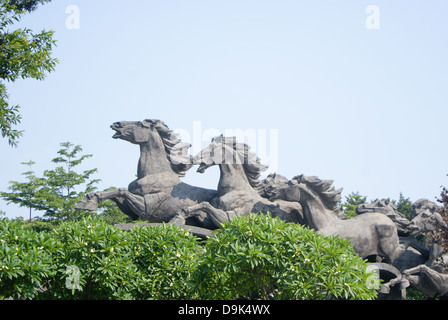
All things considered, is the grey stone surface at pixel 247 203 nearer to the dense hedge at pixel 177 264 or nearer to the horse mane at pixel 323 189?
the horse mane at pixel 323 189

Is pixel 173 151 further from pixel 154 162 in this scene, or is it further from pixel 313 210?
pixel 313 210

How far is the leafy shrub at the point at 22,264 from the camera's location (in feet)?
26.2

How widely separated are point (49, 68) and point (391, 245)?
28.8 ft

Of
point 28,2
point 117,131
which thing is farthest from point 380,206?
point 28,2

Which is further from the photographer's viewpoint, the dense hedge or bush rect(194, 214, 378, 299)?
the dense hedge

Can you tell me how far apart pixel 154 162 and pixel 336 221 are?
14.0ft

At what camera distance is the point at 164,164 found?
13.3 meters

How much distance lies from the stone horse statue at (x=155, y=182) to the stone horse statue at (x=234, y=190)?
412 mm

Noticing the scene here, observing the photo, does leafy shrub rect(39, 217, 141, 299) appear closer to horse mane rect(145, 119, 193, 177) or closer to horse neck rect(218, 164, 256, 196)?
horse neck rect(218, 164, 256, 196)

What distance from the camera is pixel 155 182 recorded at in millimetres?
12906

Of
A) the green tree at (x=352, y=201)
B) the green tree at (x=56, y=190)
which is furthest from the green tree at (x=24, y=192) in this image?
the green tree at (x=352, y=201)

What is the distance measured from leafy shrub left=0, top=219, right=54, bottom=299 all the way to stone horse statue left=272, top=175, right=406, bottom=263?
17.5 feet

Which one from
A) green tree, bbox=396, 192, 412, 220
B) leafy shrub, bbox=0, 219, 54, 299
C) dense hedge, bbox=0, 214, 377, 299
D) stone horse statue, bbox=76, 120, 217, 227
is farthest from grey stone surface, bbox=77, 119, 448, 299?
green tree, bbox=396, 192, 412, 220

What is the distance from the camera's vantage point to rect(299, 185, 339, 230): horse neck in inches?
480
